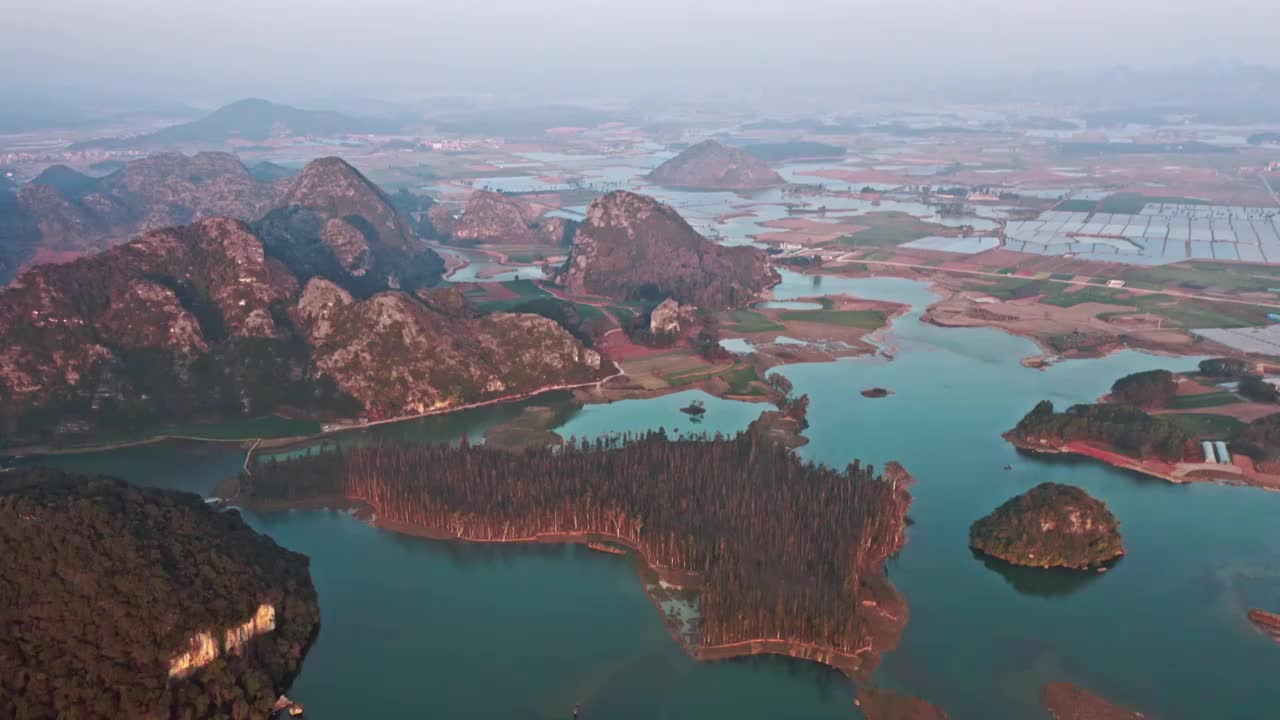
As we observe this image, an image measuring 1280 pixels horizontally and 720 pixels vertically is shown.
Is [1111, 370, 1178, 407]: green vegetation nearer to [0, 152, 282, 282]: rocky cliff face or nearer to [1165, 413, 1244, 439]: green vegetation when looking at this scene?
[1165, 413, 1244, 439]: green vegetation

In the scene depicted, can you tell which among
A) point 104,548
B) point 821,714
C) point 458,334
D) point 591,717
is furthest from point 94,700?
point 458,334

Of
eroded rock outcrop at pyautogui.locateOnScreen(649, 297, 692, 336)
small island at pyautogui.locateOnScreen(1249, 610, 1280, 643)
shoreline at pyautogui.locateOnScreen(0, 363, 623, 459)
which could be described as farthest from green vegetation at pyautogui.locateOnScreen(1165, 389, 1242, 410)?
shoreline at pyautogui.locateOnScreen(0, 363, 623, 459)

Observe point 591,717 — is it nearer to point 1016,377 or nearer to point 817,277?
point 1016,377

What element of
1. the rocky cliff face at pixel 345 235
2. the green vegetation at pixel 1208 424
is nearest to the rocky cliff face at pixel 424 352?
the rocky cliff face at pixel 345 235

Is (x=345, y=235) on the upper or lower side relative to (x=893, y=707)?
upper

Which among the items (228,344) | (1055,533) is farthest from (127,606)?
(1055,533)

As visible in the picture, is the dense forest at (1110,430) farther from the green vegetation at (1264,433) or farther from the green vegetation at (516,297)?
the green vegetation at (516,297)

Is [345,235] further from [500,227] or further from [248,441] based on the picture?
[248,441]
